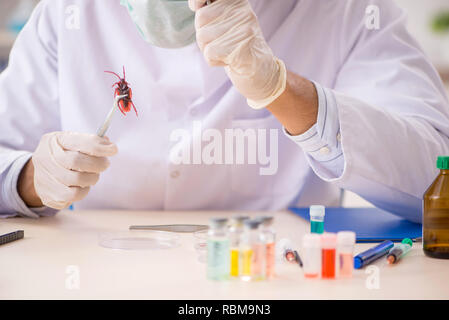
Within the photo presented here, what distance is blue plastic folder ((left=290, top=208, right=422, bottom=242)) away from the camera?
1230 millimetres

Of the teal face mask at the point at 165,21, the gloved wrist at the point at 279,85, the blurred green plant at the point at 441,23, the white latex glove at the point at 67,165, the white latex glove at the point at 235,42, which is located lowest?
the white latex glove at the point at 67,165

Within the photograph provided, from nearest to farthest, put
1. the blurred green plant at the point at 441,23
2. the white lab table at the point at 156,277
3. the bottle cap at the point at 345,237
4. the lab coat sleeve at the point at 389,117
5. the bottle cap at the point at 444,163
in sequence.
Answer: the white lab table at the point at 156,277
the bottle cap at the point at 345,237
the bottle cap at the point at 444,163
the lab coat sleeve at the point at 389,117
the blurred green plant at the point at 441,23

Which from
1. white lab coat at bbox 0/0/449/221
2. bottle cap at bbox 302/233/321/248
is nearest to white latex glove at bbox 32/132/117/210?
white lab coat at bbox 0/0/449/221

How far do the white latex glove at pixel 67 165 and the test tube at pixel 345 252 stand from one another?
618mm

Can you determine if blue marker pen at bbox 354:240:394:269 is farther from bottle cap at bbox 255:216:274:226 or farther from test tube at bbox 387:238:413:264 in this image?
bottle cap at bbox 255:216:274:226

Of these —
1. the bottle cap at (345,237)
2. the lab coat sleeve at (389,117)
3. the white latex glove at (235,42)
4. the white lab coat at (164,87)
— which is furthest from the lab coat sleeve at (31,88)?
the bottle cap at (345,237)

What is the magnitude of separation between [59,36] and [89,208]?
56cm

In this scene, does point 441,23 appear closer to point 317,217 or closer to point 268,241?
point 317,217

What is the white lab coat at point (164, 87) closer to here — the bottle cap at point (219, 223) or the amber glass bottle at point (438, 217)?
the amber glass bottle at point (438, 217)

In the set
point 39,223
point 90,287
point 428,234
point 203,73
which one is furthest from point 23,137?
point 428,234

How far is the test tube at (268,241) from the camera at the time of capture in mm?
876

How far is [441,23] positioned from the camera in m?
3.58

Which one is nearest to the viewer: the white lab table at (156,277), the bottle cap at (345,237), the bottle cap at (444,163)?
the white lab table at (156,277)
